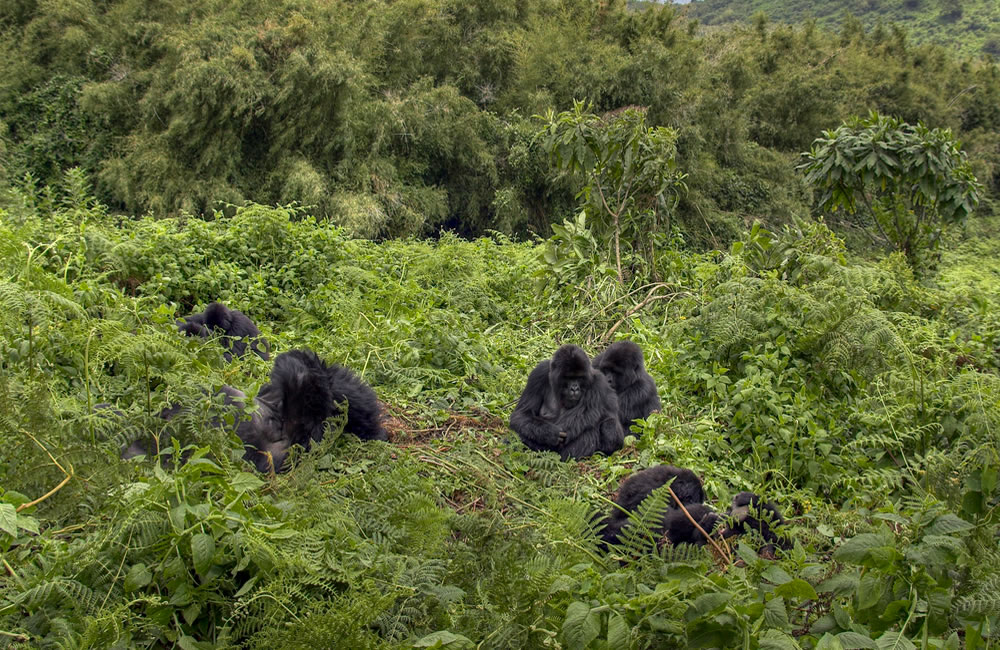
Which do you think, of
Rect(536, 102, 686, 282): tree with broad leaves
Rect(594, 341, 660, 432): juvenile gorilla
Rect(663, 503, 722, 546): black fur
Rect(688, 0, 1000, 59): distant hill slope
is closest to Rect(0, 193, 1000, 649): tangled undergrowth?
Rect(594, 341, 660, 432): juvenile gorilla

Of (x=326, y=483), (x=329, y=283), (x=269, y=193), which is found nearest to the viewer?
(x=326, y=483)

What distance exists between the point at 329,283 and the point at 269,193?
892 centimetres

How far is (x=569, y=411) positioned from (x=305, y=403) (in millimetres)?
1612

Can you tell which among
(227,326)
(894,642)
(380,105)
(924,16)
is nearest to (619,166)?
(227,326)

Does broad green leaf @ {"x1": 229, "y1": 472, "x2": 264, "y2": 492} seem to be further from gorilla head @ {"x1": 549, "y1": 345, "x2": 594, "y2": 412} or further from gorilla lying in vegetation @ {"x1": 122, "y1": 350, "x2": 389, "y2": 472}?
gorilla head @ {"x1": 549, "y1": 345, "x2": 594, "y2": 412}

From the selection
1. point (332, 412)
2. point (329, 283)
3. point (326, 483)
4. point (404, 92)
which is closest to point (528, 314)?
point (329, 283)

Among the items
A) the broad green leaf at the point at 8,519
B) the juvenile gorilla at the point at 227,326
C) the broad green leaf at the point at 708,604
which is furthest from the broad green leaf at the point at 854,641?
the juvenile gorilla at the point at 227,326

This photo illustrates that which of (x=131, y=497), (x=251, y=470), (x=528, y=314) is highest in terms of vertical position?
(x=131, y=497)

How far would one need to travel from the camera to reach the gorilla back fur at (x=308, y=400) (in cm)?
379

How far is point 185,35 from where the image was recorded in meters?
15.0

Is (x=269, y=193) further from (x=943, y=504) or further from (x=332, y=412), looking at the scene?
(x=943, y=504)

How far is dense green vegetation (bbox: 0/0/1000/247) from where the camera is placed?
14.4 meters

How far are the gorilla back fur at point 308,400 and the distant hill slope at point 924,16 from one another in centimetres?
3256

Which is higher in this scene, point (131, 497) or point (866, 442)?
point (131, 497)
